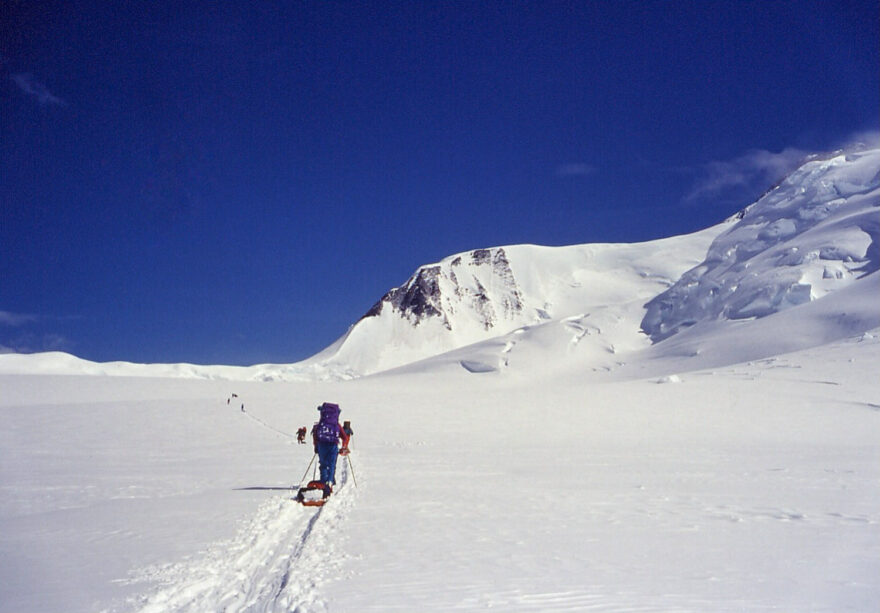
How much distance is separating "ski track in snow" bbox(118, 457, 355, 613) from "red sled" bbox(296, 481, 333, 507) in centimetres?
131

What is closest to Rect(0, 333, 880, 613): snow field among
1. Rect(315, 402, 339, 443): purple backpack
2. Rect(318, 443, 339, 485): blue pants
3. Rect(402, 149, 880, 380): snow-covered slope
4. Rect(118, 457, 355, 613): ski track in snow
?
Rect(118, 457, 355, 613): ski track in snow

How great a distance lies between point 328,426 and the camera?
41.0ft

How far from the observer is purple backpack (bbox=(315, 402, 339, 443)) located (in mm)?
12312

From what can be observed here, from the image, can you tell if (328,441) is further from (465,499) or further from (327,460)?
(465,499)

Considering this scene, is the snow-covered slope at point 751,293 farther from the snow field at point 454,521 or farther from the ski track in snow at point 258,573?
the ski track in snow at point 258,573

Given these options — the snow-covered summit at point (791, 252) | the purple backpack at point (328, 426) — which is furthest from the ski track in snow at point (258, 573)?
the snow-covered summit at point (791, 252)

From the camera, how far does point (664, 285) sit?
507ft

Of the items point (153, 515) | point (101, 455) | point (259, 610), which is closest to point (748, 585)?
point (259, 610)

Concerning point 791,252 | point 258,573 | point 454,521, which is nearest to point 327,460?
point 454,521

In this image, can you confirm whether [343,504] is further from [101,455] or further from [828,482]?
[101,455]

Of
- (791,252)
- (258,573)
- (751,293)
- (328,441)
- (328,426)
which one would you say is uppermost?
(791,252)

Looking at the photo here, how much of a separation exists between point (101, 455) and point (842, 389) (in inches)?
1311

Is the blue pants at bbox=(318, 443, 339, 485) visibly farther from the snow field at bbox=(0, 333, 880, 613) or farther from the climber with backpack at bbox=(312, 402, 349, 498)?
the snow field at bbox=(0, 333, 880, 613)

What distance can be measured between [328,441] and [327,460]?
15.0 inches
